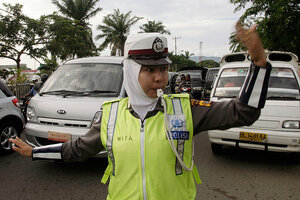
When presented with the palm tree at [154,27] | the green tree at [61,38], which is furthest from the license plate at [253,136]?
the palm tree at [154,27]

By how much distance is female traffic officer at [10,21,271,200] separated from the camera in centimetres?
130

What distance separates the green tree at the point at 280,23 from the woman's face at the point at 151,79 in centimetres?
818

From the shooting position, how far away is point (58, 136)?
3.94m

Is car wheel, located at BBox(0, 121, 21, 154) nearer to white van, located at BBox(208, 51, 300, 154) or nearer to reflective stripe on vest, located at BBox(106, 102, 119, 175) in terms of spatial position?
white van, located at BBox(208, 51, 300, 154)

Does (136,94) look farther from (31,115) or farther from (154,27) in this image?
(154,27)

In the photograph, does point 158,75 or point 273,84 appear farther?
point 273,84

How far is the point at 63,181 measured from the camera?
391 centimetres

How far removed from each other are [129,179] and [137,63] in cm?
65

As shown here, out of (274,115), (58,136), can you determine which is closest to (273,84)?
(274,115)

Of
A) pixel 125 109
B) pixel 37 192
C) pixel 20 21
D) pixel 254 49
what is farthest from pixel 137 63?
pixel 20 21

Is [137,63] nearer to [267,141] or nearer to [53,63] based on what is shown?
[267,141]

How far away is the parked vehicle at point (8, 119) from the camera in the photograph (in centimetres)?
525

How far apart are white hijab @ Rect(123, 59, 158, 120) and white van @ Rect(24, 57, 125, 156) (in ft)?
8.15

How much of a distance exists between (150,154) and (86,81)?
3642 mm
